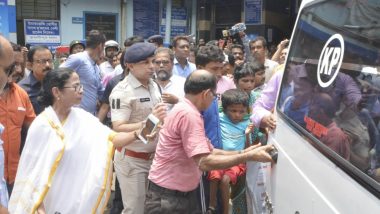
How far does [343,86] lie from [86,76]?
10.6ft

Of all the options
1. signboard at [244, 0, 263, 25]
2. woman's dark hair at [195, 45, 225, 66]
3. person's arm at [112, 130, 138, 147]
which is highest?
signboard at [244, 0, 263, 25]

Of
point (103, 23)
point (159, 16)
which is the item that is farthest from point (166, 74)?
point (159, 16)

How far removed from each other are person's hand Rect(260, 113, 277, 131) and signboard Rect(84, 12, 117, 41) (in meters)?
12.6

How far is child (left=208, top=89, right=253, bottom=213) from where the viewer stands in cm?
364

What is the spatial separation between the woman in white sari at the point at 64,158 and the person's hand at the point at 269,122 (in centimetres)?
63

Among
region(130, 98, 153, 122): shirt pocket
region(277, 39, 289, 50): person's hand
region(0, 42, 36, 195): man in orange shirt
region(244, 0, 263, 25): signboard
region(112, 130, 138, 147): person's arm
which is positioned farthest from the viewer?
region(244, 0, 263, 25): signboard

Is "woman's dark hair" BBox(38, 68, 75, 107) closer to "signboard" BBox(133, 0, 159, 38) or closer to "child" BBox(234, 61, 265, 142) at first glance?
"child" BBox(234, 61, 265, 142)

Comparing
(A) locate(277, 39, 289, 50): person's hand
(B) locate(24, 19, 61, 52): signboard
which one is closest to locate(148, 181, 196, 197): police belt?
(A) locate(277, 39, 289, 50): person's hand

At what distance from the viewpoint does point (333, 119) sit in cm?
163

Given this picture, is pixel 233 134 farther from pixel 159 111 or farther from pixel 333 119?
pixel 333 119

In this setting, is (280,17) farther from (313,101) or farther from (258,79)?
(313,101)

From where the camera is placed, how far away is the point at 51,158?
7.98 ft

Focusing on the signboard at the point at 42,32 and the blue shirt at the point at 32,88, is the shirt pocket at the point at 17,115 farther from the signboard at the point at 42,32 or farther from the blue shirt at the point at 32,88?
the signboard at the point at 42,32

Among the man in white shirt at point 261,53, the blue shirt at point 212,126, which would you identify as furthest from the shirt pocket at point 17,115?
the man in white shirt at point 261,53
